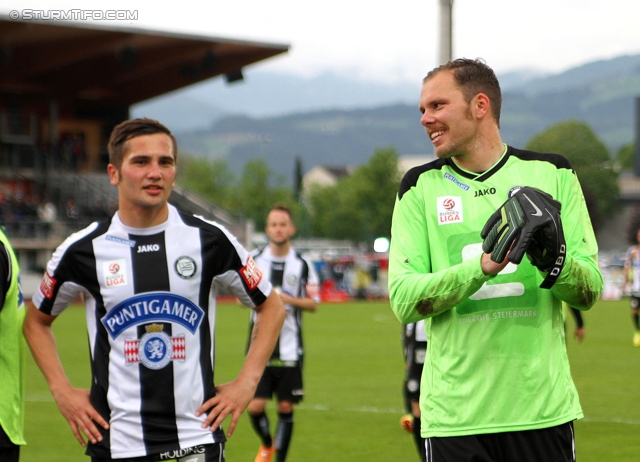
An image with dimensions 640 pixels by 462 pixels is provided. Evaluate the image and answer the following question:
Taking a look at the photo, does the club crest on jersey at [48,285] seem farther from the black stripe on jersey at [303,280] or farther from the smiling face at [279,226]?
the black stripe on jersey at [303,280]

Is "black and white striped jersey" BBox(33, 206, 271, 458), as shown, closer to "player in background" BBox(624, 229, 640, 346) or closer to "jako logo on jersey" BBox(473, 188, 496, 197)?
"jako logo on jersey" BBox(473, 188, 496, 197)

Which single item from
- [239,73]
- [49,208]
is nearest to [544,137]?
[49,208]

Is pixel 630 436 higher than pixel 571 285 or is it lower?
lower

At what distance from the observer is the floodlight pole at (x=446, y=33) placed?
6609mm

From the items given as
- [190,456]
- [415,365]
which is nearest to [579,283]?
[190,456]

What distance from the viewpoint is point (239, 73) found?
1770 inches

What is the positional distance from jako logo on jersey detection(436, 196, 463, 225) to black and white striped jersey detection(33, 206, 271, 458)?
93 cm

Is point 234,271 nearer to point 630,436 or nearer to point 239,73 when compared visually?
point 630,436

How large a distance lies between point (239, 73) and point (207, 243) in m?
41.8

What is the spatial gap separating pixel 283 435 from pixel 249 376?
4.92 metres

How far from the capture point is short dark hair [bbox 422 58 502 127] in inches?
144

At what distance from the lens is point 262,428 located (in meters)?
8.73

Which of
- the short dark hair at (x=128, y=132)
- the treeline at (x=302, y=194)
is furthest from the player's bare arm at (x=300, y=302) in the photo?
the treeline at (x=302, y=194)

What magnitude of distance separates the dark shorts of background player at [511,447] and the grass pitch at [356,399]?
5.50m
